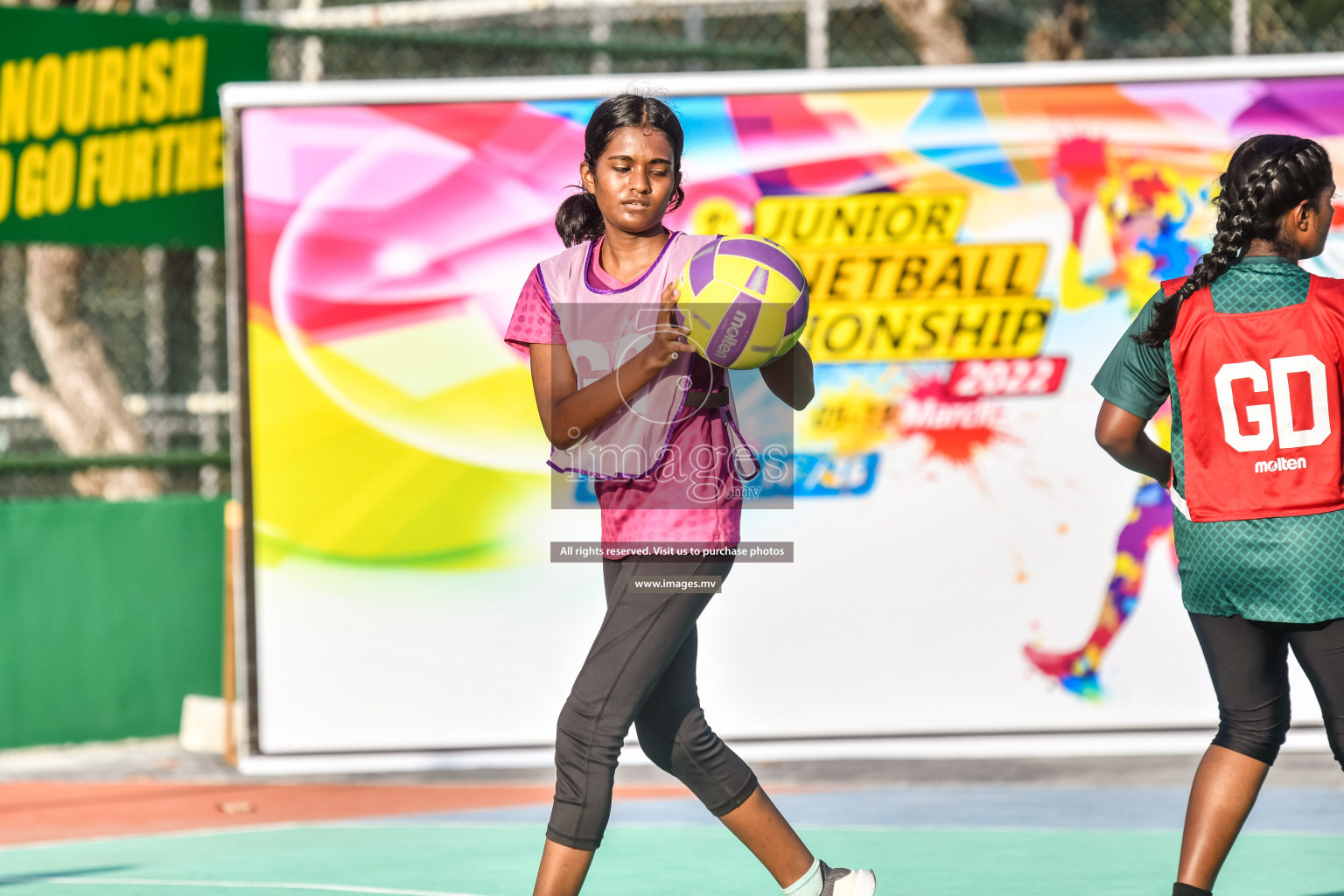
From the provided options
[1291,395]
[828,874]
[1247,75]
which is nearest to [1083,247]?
[1247,75]

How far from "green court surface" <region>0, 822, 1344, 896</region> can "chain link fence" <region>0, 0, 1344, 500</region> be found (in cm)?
307

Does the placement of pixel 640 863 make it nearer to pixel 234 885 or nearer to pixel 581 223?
pixel 234 885

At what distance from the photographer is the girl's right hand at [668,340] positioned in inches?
154

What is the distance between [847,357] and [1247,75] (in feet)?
6.50

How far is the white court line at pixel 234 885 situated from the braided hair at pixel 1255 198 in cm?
285

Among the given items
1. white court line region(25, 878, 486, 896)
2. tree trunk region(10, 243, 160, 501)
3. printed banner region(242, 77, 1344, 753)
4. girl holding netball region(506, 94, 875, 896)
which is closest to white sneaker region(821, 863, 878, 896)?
girl holding netball region(506, 94, 875, 896)

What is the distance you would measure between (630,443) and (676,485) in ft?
0.48

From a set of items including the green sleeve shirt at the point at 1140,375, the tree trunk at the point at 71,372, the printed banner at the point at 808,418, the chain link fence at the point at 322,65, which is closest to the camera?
the green sleeve shirt at the point at 1140,375

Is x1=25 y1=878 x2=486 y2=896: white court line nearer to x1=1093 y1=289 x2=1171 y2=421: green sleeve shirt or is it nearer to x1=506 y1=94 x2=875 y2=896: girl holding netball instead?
x1=506 y1=94 x2=875 y2=896: girl holding netball

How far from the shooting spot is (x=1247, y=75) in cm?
701

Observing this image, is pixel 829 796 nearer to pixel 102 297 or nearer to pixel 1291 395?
pixel 1291 395

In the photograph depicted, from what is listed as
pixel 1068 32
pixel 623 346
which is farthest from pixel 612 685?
pixel 1068 32

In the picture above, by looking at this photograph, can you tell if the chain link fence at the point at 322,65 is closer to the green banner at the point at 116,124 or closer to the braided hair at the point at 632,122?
the green banner at the point at 116,124

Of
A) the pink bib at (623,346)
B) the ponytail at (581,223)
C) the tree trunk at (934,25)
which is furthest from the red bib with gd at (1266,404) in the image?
the tree trunk at (934,25)
